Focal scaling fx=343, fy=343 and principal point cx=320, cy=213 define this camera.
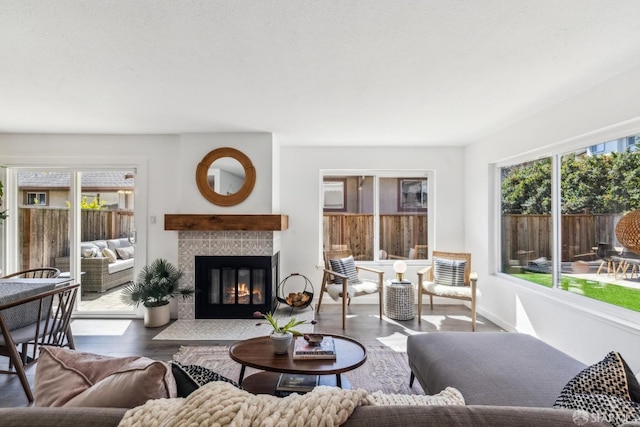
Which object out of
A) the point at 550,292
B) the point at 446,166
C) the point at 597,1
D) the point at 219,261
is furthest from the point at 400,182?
the point at 597,1

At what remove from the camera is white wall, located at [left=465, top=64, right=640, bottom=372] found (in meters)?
2.35

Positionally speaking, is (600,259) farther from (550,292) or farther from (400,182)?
(400,182)

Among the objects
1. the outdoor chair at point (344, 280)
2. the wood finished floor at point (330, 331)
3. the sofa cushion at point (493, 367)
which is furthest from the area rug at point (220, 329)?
the sofa cushion at point (493, 367)

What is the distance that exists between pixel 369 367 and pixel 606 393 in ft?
6.15

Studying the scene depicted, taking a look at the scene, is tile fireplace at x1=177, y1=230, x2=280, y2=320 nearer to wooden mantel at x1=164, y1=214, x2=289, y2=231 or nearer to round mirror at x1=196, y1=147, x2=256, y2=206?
wooden mantel at x1=164, y1=214, x2=289, y2=231

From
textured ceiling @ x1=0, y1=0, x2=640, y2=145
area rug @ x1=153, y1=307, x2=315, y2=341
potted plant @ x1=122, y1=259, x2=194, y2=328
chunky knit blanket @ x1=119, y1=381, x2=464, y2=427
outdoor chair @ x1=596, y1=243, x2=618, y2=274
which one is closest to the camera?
chunky knit blanket @ x1=119, y1=381, x2=464, y2=427

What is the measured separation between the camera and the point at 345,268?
4324 millimetres

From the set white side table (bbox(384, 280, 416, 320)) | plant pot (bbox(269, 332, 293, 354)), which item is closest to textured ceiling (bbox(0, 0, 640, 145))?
plant pot (bbox(269, 332, 293, 354))

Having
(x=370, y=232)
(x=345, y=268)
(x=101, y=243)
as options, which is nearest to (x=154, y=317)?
(x=101, y=243)

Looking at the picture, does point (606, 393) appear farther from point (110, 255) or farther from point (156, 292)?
point (110, 255)

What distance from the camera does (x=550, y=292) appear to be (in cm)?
322

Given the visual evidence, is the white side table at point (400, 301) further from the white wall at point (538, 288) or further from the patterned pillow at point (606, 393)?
the patterned pillow at point (606, 393)

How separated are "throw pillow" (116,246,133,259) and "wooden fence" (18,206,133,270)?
0.59ft

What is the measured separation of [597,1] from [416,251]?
374 centimetres
